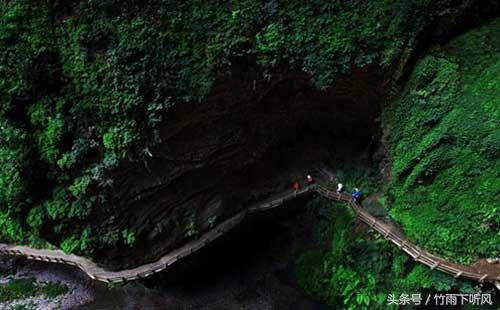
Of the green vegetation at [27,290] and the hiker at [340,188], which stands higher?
the hiker at [340,188]

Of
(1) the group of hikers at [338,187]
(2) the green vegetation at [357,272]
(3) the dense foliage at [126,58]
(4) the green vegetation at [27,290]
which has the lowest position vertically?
(4) the green vegetation at [27,290]

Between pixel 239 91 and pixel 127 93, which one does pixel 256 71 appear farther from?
pixel 127 93

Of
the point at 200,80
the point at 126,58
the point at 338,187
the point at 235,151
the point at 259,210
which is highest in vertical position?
the point at 126,58

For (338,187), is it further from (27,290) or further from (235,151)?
(27,290)

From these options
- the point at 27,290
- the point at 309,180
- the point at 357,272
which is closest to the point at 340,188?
the point at 309,180

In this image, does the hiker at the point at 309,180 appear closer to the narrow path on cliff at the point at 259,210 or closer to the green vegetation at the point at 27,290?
the narrow path on cliff at the point at 259,210

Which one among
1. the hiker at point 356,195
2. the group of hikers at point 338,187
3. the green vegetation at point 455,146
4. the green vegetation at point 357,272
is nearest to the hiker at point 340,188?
the group of hikers at point 338,187
